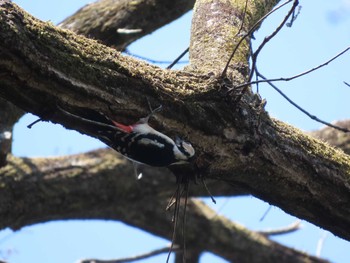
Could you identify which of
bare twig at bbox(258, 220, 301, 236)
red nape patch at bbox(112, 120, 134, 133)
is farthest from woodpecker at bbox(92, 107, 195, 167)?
bare twig at bbox(258, 220, 301, 236)

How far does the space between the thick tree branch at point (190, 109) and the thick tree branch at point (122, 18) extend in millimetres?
2005

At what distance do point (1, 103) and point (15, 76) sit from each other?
1976mm

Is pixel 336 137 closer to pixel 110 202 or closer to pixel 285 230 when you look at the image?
pixel 285 230

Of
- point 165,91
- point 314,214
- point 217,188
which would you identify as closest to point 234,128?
point 165,91

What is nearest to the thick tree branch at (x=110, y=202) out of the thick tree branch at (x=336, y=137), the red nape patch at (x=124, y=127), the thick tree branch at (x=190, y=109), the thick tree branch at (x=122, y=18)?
the thick tree branch at (x=122, y=18)

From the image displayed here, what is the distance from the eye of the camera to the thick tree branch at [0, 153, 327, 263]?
4.05 meters

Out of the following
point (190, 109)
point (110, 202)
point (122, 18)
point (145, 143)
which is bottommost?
point (145, 143)

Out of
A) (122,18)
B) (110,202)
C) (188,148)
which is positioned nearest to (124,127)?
(188,148)

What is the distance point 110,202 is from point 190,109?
2.43 metres

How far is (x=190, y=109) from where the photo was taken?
2.12 metres

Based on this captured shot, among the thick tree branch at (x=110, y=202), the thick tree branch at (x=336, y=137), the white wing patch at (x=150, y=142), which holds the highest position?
the thick tree branch at (x=336, y=137)

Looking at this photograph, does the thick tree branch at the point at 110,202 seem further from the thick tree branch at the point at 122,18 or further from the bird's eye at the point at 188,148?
the bird's eye at the point at 188,148

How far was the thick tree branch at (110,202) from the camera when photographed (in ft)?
13.3

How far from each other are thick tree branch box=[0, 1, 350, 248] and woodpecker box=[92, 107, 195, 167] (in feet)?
0.11
